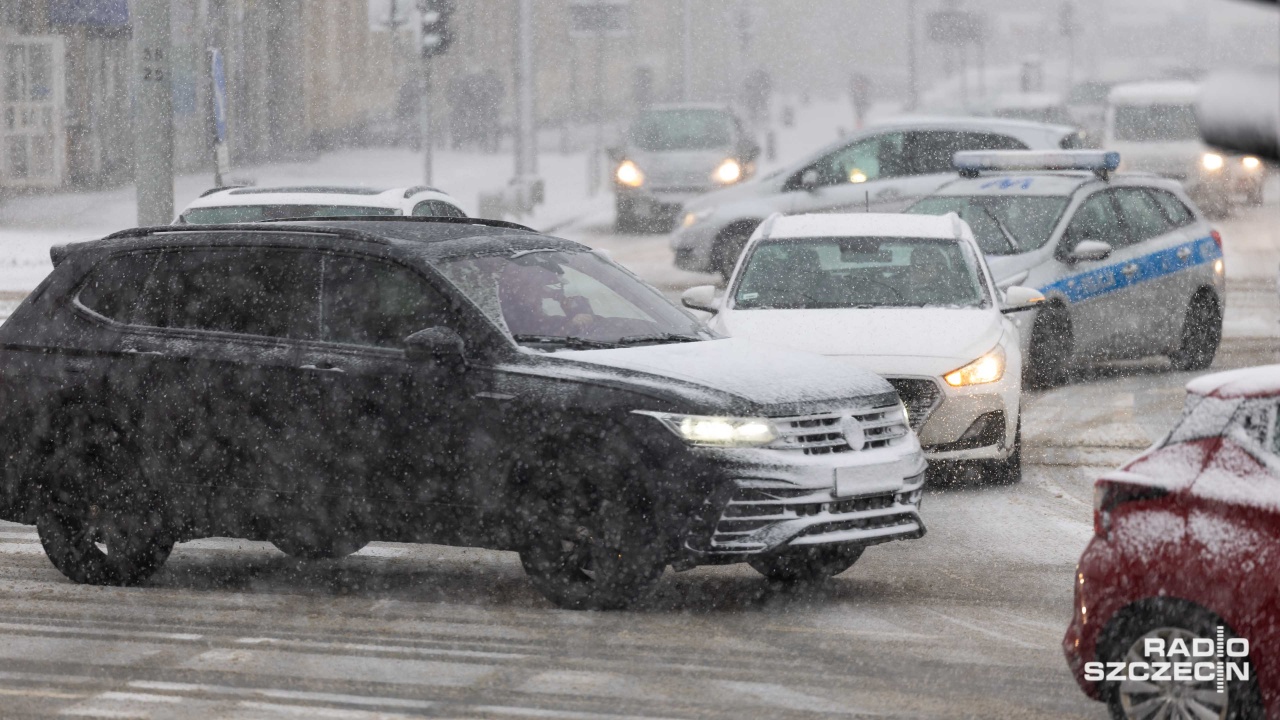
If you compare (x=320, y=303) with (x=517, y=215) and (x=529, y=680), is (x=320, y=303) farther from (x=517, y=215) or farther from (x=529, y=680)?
(x=517, y=215)

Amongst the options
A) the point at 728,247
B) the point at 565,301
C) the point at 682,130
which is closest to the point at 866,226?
the point at 565,301

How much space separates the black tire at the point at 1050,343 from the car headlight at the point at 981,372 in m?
3.73

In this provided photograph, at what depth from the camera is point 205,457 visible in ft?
31.1

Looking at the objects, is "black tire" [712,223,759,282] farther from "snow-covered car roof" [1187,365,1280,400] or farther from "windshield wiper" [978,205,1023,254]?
"snow-covered car roof" [1187,365,1280,400]

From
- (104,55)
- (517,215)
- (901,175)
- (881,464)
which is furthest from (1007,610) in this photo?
(104,55)

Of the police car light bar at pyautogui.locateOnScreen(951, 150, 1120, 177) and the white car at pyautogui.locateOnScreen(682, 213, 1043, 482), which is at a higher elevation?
the police car light bar at pyautogui.locateOnScreen(951, 150, 1120, 177)

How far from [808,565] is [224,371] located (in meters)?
2.54

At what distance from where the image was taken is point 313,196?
49.7 feet

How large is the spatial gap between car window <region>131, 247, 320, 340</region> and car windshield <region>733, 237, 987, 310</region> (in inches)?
161

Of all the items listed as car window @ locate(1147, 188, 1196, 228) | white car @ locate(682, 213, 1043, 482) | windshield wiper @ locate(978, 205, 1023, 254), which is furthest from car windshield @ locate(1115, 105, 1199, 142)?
white car @ locate(682, 213, 1043, 482)

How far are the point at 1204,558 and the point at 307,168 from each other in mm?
40093

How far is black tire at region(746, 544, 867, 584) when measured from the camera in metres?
9.45

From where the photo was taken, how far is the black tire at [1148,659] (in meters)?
6.15

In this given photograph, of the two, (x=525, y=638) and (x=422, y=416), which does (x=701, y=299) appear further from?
(x=525, y=638)
